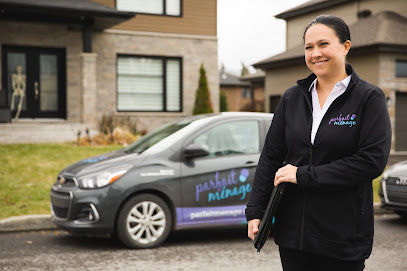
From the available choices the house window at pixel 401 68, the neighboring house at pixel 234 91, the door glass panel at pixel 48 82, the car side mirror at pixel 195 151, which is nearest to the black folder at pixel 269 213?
the car side mirror at pixel 195 151

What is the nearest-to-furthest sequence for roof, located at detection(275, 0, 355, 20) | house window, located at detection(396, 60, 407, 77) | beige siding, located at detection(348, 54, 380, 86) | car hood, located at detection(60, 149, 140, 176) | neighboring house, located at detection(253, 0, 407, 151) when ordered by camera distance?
car hood, located at detection(60, 149, 140, 176)
neighboring house, located at detection(253, 0, 407, 151)
beige siding, located at detection(348, 54, 380, 86)
house window, located at detection(396, 60, 407, 77)
roof, located at detection(275, 0, 355, 20)

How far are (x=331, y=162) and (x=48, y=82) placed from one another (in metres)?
17.6

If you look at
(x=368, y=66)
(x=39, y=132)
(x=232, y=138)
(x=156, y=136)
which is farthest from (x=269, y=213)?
(x=368, y=66)

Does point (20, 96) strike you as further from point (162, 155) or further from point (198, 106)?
point (162, 155)

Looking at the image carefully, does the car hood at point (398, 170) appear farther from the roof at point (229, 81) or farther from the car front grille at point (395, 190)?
A: the roof at point (229, 81)

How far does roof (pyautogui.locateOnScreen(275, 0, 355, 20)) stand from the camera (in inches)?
1119

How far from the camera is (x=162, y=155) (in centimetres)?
687

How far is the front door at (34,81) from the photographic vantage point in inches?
723

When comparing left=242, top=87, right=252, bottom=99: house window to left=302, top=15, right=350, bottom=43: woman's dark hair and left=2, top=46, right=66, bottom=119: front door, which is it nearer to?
left=2, top=46, right=66, bottom=119: front door

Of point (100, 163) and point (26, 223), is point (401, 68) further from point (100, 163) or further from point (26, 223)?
point (26, 223)

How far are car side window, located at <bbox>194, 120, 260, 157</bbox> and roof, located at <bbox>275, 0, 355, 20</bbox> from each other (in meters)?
22.2

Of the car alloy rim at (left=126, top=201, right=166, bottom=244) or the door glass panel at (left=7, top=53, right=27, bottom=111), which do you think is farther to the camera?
the door glass panel at (left=7, top=53, right=27, bottom=111)

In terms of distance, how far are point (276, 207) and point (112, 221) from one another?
4115 millimetres

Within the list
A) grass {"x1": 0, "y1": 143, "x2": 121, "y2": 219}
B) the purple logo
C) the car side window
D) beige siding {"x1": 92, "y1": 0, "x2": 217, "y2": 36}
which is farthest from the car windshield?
beige siding {"x1": 92, "y1": 0, "x2": 217, "y2": 36}
